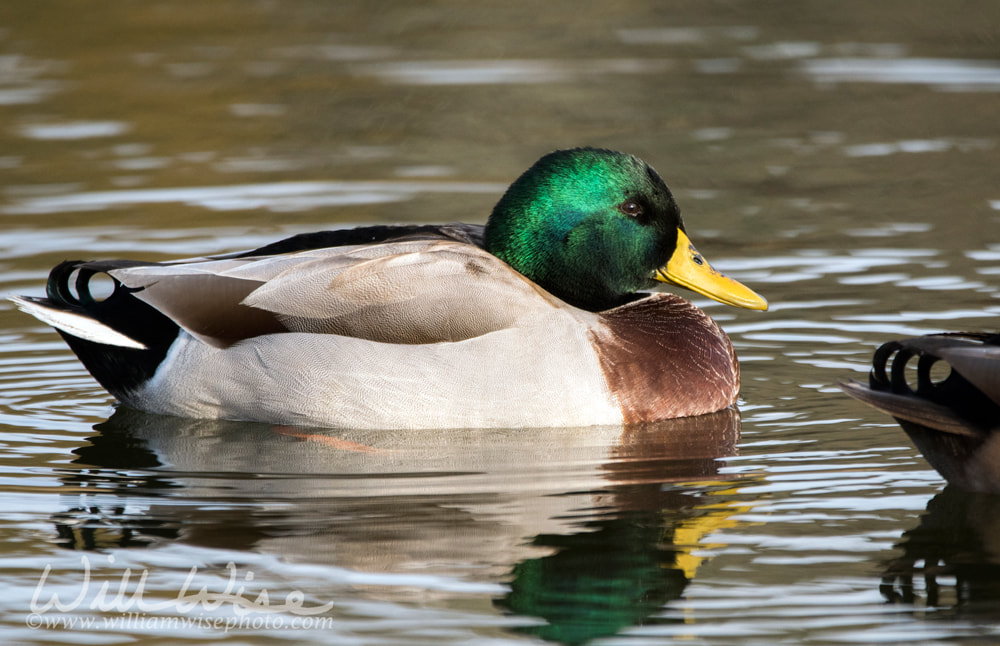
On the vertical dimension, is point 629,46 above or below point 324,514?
above

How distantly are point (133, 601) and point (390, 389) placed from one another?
1.95m

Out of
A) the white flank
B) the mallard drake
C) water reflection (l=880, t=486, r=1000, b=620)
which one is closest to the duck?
water reflection (l=880, t=486, r=1000, b=620)

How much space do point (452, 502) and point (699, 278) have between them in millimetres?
1886

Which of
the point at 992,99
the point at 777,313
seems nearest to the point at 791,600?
the point at 777,313

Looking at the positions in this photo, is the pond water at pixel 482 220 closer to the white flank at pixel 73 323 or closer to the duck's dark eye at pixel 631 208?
the white flank at pixel 73 323

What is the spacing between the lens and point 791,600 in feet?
15.7

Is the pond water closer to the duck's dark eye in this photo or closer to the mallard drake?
the mallard drake

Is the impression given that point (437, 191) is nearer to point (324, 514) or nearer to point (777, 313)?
point (777, 313)

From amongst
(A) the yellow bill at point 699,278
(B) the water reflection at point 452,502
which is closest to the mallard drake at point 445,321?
(A) the yellow bill at point 699,278

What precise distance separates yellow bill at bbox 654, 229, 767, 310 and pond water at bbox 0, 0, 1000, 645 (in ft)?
1.61

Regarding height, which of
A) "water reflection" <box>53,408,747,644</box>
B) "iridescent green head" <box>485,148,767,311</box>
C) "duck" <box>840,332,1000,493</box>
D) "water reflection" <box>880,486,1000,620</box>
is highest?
"iridescent green head" <box>485,148,767,311</box>

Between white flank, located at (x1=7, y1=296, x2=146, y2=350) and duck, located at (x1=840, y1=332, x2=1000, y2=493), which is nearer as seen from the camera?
duck, located at (x1=840, y1=332, x2=1000, y2=493)

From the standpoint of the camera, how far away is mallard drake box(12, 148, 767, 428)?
660 centimetres

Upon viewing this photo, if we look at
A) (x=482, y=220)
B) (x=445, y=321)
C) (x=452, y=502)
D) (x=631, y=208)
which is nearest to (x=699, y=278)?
(x=631, y=208)
